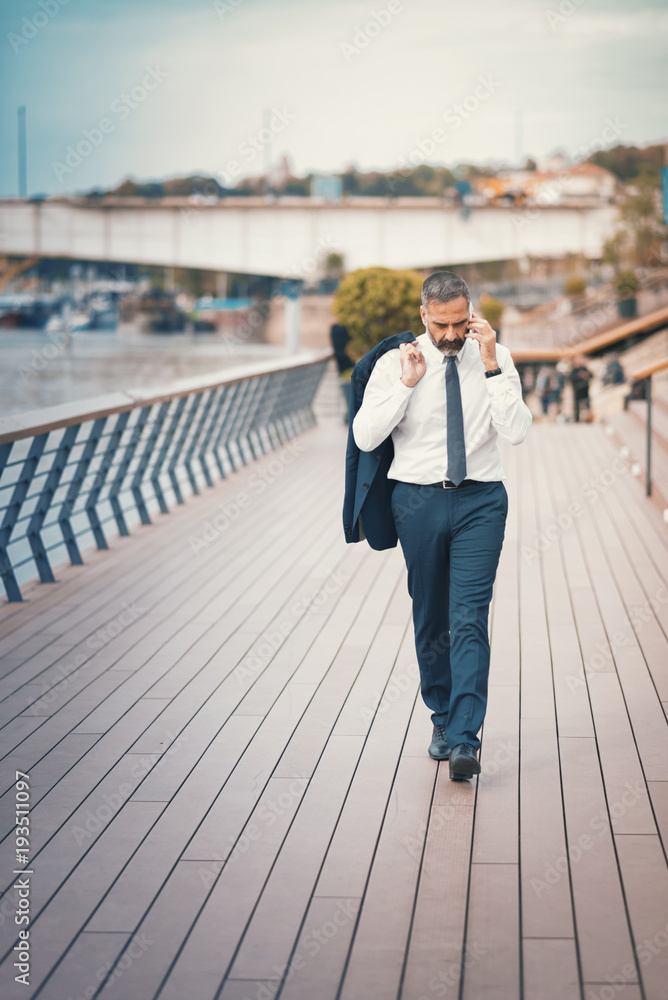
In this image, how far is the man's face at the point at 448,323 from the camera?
3594 mm

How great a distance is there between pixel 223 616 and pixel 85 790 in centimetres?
241

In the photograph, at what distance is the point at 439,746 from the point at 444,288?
162cm

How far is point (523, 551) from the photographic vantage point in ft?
25.5

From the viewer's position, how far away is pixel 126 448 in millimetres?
8766

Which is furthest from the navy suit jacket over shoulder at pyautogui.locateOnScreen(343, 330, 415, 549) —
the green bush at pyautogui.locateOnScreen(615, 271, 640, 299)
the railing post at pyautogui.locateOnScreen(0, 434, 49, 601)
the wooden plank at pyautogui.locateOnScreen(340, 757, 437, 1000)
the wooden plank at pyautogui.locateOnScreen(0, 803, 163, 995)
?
the green bush at pyautogui.locateOnScreen(615, 271, 640, 299)

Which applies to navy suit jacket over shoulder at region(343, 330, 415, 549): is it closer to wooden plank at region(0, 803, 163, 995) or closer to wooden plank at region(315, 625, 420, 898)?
wooden plank at region(315, 625, 420, 898)

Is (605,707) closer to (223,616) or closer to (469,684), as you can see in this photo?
(469,684)

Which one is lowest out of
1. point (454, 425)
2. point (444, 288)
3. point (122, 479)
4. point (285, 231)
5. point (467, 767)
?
point (467, 767)

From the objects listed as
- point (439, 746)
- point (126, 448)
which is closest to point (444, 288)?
point (439, 746)

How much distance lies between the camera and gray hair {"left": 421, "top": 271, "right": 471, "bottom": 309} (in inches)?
141

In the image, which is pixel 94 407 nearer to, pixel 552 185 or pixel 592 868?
pixel 592 868

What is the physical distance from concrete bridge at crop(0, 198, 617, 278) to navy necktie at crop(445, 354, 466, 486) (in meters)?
39.5

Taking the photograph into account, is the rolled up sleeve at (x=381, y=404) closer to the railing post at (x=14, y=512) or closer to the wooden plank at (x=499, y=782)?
the wooden plank at (x=499, y=782)

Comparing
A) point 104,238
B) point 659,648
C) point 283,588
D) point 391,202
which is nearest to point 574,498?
point 283,588
